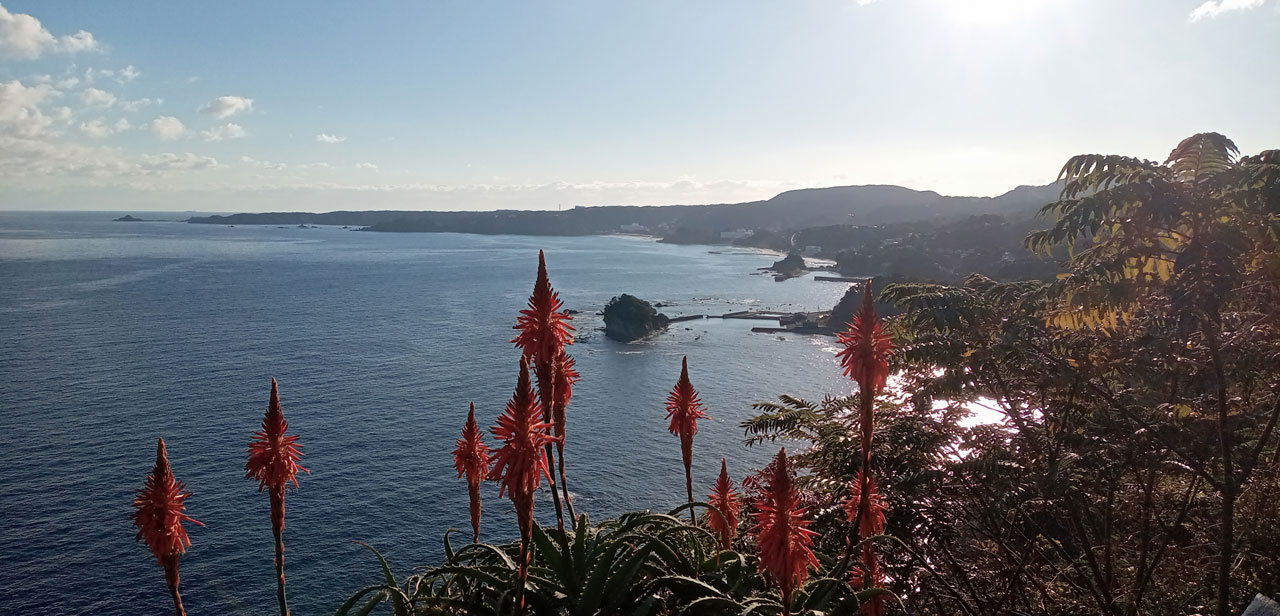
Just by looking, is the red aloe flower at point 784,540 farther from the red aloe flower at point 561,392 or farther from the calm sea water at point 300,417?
the calm sea water at point 300,417

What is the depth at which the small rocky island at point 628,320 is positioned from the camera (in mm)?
91125

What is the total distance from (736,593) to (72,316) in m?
112

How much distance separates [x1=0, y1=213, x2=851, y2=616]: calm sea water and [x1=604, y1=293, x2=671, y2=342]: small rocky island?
3162mm

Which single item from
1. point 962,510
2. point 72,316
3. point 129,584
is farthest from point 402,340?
point 962,510

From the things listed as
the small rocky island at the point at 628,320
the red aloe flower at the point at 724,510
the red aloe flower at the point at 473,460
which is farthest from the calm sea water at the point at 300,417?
the red aloe flower at the point at 724,510

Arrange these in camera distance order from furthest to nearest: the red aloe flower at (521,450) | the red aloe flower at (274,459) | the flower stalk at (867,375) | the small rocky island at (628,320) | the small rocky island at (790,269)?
the small rocky island at (790,269) < the small rocky island at (628,320) < the red aloe flower at (274,459) < the flower stalk at (867,375) < the red aloe flower at (521,450)

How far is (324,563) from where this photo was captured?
123 ft

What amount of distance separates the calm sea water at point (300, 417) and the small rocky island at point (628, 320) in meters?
3.16

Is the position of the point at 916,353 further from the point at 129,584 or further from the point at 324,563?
the point at 129,584

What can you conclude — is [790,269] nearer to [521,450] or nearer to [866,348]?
[866,348]

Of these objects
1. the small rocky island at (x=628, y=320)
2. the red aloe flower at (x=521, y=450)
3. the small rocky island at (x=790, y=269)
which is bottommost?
the small rocky island at (x=628, y=320)

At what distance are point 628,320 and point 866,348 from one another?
86062 mm

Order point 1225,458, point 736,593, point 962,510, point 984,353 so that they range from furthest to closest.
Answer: point 962,510 → point 984,353 → point 1225,458 → point 736,593

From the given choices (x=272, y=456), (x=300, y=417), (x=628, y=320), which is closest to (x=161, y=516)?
(x=272, y=456)
